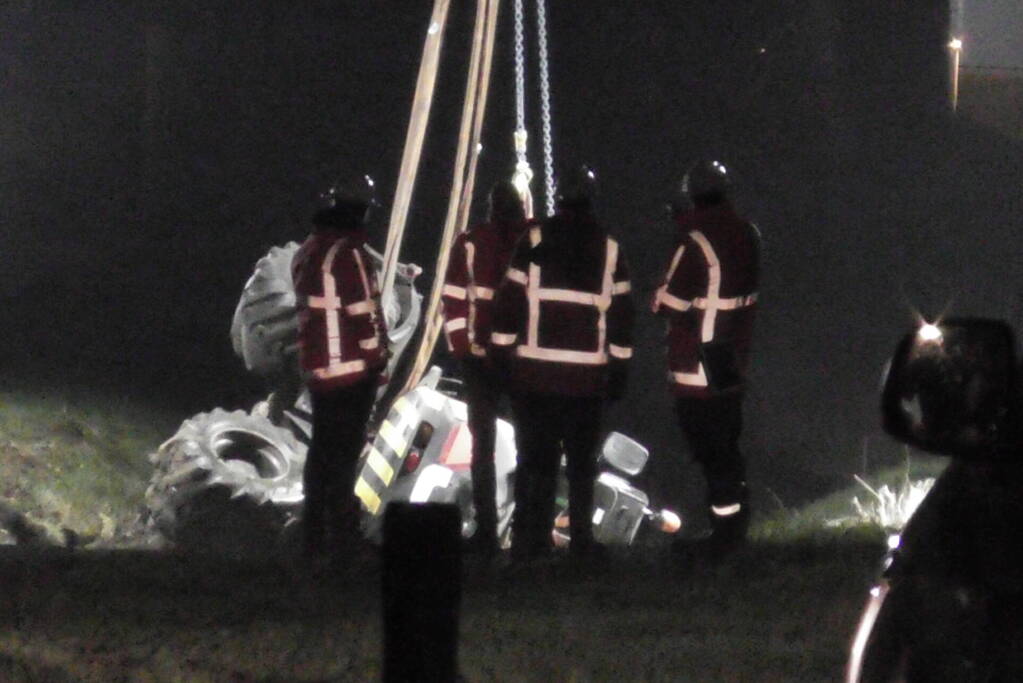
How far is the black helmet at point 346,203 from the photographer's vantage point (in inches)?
281

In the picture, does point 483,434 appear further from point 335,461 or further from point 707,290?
point 707,290

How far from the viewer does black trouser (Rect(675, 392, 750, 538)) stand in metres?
6.95

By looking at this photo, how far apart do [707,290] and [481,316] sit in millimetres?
1113

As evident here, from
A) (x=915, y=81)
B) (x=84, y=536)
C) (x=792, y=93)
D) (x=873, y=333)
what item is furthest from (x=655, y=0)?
(x=84, y=536)

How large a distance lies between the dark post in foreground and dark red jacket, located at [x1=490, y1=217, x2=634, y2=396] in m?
3.15

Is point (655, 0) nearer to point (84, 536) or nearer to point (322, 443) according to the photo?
point (84, 536)

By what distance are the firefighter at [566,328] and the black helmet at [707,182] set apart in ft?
1.36

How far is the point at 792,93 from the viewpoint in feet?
47.6

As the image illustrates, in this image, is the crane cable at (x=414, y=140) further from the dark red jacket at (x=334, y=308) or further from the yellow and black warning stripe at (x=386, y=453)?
the dark red jacket at (x=334, y=308)

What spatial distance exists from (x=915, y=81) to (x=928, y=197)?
1105mm

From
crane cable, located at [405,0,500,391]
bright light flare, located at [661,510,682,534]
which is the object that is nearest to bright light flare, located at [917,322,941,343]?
crane cable, located at [405,0,500,391]

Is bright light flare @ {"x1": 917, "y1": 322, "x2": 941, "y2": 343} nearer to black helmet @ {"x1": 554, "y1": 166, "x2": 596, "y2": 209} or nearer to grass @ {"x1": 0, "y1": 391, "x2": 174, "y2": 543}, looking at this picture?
black helmet @ {"x1": 554, "y1": 166, "x2": 596, "y2": 209}

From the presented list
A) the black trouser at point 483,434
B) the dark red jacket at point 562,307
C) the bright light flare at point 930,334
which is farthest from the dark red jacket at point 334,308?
the bright light flare at point 930,334

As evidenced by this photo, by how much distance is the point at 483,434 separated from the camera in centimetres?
762
